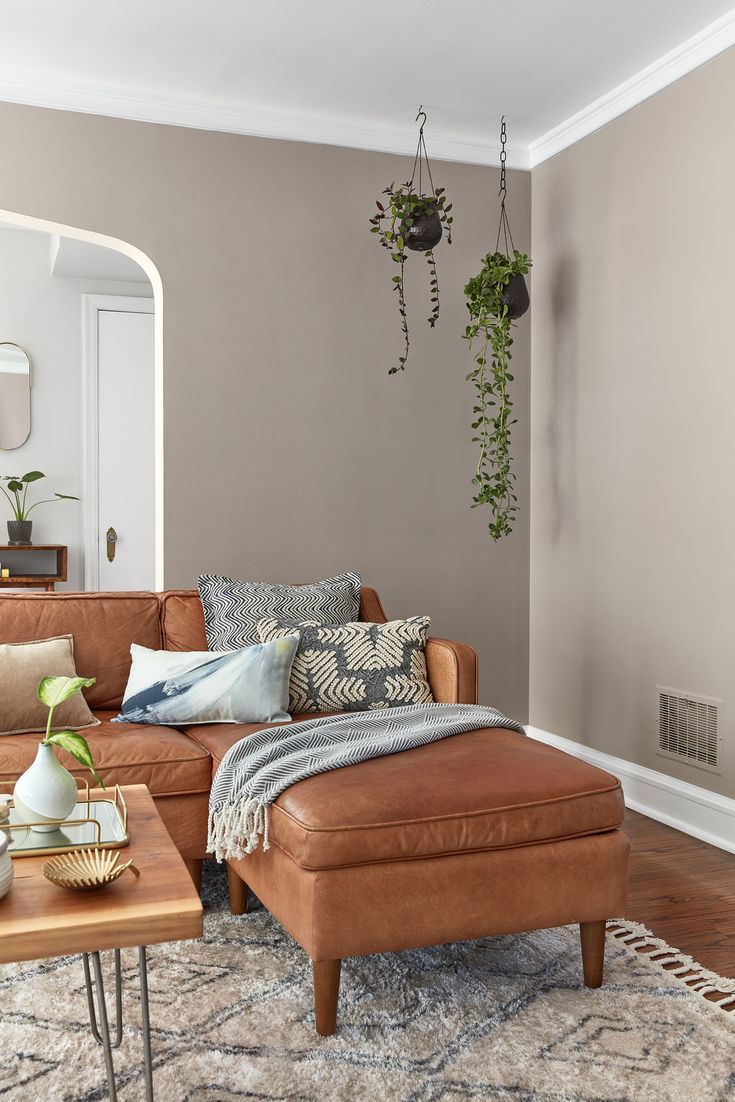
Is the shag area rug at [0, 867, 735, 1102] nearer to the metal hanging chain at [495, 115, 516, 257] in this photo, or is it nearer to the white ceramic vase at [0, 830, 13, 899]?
the white ceramic vase at [0, 830, 13, 899]

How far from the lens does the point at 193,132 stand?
387cm

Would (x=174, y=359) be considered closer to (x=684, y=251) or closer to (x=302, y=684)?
(x=302, y=684)

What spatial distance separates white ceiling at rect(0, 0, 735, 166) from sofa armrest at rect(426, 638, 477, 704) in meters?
2.06

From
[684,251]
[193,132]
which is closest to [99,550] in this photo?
[193,132]

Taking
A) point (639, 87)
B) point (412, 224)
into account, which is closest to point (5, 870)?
point (412, 224)

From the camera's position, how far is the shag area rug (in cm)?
179

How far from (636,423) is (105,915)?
111 inches

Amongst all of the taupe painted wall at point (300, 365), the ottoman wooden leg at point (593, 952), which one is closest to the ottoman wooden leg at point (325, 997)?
the ottoman wooden leg at point (593, 952)

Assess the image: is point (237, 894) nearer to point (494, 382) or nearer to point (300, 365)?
point (300, 365)

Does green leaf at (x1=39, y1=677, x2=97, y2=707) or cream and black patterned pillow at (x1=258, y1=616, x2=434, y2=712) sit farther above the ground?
green leaf at (x1=39, y1=677, x2=97, y2=707)

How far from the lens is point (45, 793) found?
1.83m

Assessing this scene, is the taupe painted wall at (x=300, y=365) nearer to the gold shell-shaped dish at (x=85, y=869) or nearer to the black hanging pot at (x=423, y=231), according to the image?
the black hanging pot at (x=423, y=231)

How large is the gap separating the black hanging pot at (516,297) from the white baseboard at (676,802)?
68.2 inches

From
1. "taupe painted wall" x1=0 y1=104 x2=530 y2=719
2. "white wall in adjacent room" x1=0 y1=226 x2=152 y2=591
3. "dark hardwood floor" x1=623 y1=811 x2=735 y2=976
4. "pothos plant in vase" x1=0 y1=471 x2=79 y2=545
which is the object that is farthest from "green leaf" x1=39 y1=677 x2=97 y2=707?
"white wall in adjacent room" x1=0 y1=226 x2=152 y2=591
